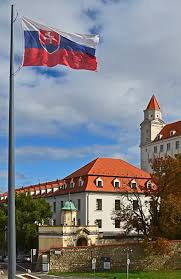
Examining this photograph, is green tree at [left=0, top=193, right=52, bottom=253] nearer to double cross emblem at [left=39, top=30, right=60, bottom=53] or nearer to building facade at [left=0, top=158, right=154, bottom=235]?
building facade at [left=0, top=158, right=154, bottom=235]

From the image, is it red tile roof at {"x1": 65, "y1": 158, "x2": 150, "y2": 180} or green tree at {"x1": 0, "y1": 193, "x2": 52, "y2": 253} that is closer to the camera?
green tree at {"x1": 0, "y1": 193, "x2": 52, "y2": 253}

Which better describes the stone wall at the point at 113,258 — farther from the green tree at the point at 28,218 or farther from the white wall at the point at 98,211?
the white wall at the point at 98,211

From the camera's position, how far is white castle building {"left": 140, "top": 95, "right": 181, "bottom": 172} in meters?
126

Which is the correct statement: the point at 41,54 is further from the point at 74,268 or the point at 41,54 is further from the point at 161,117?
the point at 161,117

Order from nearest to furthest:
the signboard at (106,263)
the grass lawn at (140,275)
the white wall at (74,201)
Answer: the grass lawn at (140,275) < the signboard at (106,263) < the white wall at (74,201)

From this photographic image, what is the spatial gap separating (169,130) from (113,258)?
77.1 m

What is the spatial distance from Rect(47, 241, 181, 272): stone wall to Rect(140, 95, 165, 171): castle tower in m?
78.2

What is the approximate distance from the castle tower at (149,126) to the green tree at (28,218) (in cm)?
6329

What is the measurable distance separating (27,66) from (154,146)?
395 feet

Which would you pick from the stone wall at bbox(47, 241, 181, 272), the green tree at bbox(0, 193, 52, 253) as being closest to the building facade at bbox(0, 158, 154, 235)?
the green tree at bbox(0, 193, 52, 253)

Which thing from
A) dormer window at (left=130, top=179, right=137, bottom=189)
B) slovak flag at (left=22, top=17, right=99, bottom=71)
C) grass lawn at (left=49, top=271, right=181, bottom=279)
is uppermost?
slovak flag at (left=22, top=17, right=99, bottom=71)

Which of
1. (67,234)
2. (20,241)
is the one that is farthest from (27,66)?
(20,241)

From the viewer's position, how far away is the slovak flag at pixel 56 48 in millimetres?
13672

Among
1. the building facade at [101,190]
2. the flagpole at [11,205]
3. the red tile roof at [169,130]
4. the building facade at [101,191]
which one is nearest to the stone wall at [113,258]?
the building facade at [101,191]
